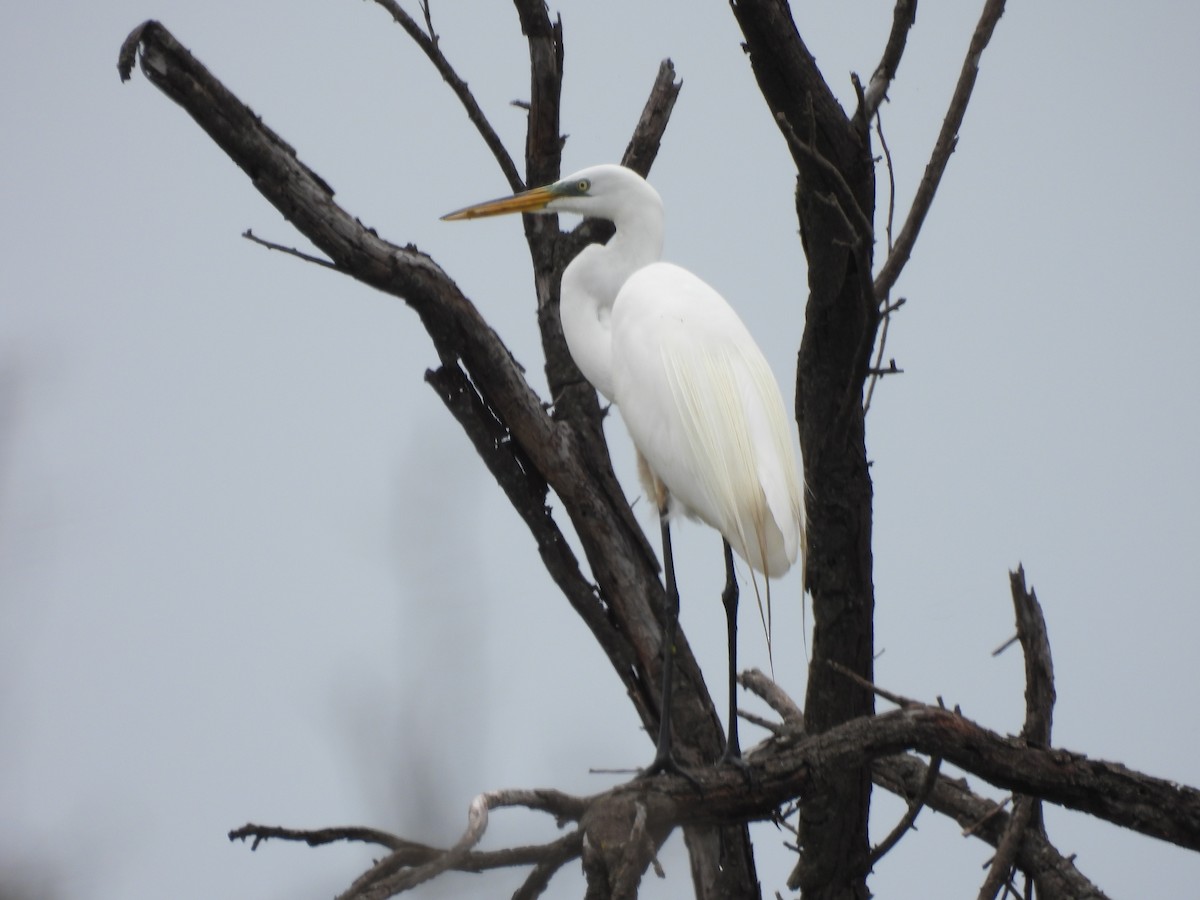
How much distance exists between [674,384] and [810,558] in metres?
0.42

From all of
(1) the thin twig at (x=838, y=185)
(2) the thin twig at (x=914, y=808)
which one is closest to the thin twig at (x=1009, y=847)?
(2) the thin twig at (x=914, y=808)

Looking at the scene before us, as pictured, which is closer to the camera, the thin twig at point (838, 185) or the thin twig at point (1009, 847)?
the thin twig at point (838, 185)

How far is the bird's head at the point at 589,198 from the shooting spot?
2.64 metres

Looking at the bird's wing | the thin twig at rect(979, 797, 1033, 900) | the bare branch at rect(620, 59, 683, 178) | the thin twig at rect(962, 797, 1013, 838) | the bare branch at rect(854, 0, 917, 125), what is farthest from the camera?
the bare branch at rect(620, 59, 683, 178)

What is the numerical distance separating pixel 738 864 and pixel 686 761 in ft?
0.75

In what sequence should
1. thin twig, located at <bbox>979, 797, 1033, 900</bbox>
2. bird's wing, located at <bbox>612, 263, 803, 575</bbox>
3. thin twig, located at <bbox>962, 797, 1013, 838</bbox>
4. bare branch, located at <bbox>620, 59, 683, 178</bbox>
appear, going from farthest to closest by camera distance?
bare branch, located at <bbox>620, 59, 683, 178</bbox>
thin twig, located at <bbox>962, 797, 1013, 838</bbox>
thin twig, located at <bbox>979, 797, 1033, 900</bbox>
bird's wing, located at <bbox>612, 263, 803, 575</bbox>

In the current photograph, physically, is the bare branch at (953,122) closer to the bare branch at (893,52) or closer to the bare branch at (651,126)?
the bare branch at (893,52)

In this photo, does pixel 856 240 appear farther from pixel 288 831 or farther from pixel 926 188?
pixel 288 831

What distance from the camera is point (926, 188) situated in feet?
7.14

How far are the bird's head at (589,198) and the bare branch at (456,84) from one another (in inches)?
10.9

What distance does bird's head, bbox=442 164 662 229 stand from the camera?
264cm

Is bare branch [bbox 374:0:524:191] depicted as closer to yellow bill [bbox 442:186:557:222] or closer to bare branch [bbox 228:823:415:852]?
yellow bill [bbox 442:186:557:222]

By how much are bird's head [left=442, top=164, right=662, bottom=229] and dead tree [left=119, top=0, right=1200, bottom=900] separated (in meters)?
0.26

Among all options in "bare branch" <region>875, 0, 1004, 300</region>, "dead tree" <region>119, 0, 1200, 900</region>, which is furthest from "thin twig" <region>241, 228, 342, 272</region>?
"bare branch" <region>875, 0, 1004, 300</region>
